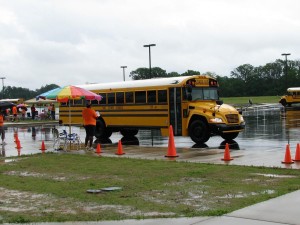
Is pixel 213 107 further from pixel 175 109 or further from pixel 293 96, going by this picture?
pixel 293 96

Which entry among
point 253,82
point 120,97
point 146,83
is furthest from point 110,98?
point 253,82

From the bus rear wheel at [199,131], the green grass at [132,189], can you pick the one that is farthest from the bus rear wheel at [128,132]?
the green grass at [132,189]

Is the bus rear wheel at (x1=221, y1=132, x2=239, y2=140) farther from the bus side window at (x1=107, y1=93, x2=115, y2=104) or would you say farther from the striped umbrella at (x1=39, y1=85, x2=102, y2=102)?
the striped umbrella at (x1=39, y1=85, x2=102, y2=102)

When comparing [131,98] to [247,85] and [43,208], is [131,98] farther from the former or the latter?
[247,85]

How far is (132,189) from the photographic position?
8578 mm

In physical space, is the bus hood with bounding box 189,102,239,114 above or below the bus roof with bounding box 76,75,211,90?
below

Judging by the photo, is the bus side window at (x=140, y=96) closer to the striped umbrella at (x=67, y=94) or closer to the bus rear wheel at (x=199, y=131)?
the bus rear wheel at (x=199, y=131)

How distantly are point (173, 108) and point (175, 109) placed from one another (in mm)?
108

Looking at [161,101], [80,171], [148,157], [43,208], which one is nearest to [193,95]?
[161,101]

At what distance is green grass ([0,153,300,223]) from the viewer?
6.80 m

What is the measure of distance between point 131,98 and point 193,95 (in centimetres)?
338

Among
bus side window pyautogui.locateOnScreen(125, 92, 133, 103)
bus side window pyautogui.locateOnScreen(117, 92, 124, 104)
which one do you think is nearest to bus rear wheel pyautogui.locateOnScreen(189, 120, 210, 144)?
bus side window pyautogui.locateOnScreen(125, 92, 133, 103)

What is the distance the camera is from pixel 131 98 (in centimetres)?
2044

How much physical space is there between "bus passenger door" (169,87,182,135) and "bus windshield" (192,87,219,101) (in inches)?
25.4
